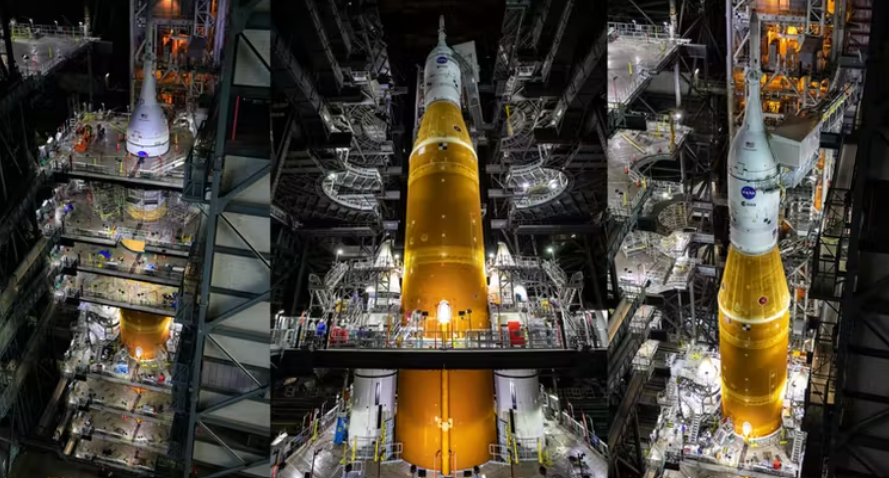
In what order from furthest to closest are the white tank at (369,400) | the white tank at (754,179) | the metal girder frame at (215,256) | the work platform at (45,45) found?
the work platform at (45,45)
the white tank at (754,179)
the white tank at (369,400)
the metal girder frame at (215,256)

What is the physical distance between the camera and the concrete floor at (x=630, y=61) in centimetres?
2125

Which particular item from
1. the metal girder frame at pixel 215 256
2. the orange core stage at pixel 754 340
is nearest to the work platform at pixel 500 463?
the metal girder frame at pixel 215 256

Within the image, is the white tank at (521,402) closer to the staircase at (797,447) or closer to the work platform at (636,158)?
the staircase at (797,447)

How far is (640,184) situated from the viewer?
21438mm

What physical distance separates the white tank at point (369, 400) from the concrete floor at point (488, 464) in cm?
67

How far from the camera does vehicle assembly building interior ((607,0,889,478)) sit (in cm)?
1008

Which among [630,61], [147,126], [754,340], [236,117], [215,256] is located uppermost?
[630,61]

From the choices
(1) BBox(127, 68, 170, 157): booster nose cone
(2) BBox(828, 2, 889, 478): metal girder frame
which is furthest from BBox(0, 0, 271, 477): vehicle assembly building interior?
(2) BBox(828, 2, 889, 478): metal girder frame

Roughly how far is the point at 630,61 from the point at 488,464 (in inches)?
576

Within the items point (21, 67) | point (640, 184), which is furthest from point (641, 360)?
point (21, 67)

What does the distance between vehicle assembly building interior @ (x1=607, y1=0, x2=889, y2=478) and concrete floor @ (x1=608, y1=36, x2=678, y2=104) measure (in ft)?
0.18

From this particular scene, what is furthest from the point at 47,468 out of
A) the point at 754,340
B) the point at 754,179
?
the point at 754,179

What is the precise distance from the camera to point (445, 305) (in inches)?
477

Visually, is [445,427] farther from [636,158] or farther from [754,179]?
[636,158]
